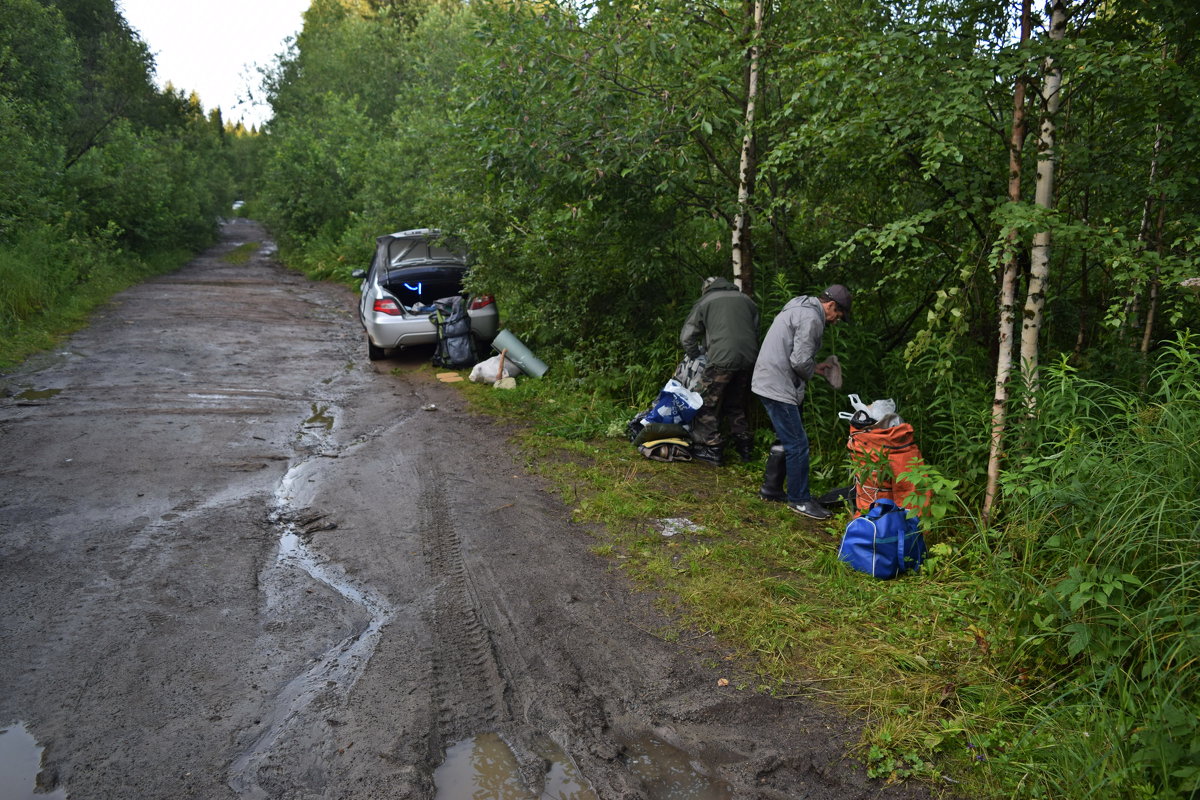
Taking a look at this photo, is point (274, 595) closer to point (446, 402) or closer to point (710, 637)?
point (710, 637)

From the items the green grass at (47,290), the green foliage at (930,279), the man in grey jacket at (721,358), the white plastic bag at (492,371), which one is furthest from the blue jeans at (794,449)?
the green grass at (47,290)

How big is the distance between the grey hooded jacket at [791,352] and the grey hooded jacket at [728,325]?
68 centimetres

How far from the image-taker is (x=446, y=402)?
9766 mm

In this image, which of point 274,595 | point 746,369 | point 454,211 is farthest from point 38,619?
point 454,211

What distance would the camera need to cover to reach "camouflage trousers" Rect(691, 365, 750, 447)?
7.38 m

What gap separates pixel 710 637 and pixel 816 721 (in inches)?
33.4

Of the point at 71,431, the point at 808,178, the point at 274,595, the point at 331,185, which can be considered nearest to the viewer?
the point at 274,595

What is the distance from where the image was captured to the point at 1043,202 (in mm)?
4902

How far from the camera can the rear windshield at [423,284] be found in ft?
38.9

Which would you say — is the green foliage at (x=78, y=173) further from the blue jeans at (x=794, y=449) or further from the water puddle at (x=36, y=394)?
the blue jeans at (x=794, y=449)

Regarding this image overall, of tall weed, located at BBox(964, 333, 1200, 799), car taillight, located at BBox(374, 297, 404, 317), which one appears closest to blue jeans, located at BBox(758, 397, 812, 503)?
tall weed, located at BBox(964, 333, 1200, 799)

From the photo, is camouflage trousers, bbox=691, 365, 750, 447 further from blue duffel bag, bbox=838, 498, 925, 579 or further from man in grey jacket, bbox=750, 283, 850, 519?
blue duffel bag, bbox=838, 498, 925, 579

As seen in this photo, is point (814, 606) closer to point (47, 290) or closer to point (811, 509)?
point (811, 509)

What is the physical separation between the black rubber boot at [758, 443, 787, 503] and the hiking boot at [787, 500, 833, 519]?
249mm
